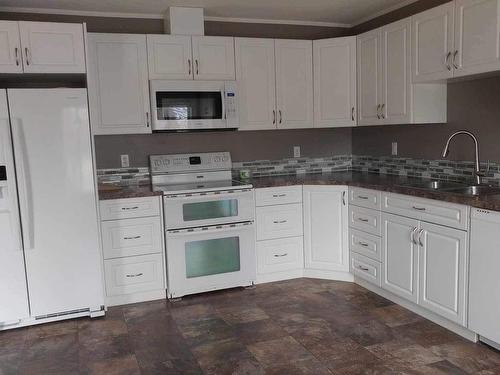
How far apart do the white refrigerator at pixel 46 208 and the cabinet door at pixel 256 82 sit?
1434 millimetres

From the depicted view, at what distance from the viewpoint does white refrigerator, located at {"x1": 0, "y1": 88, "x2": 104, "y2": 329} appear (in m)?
3.06

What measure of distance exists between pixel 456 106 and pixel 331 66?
1.18 meters

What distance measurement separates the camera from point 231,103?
13.1ft

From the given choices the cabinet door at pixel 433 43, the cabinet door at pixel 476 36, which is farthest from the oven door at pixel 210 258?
the cabinet door at pixel 476 36

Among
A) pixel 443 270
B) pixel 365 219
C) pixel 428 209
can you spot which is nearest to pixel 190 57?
pixel 365 219

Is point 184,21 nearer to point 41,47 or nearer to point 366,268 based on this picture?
point 41,47

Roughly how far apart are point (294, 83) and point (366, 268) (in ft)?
5.79

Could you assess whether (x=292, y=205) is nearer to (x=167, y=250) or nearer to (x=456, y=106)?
(x=167, y=250)

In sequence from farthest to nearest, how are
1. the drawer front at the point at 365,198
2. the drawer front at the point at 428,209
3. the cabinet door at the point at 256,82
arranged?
1. the cabinet door at the point at 256,82
2. the drawer front at the point at 365,198
3. the drawer front at the point at 428,209

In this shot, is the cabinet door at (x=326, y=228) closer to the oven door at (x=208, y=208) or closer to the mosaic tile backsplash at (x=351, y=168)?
the oven door at (x=208, y=208)

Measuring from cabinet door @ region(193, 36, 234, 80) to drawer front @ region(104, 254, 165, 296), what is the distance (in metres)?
1.58

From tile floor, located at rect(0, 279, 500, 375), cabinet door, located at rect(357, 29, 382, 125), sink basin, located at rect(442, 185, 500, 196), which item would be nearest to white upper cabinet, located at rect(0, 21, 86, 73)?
tile floor, located at rect(0, 279, 500, 375)

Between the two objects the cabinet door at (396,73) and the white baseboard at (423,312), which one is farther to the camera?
the cabinet door at (396,73)

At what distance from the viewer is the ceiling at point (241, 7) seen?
12.0 ft
